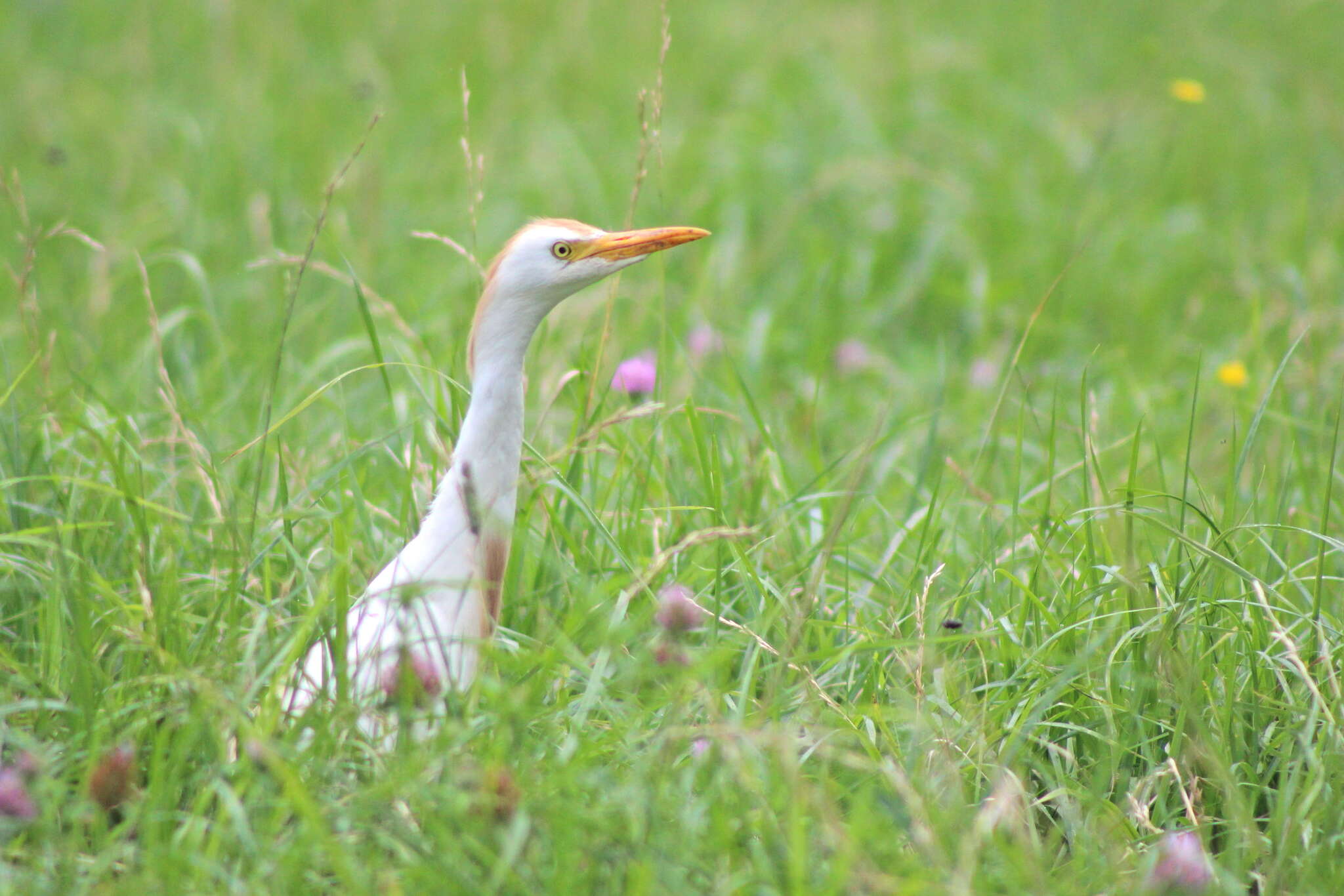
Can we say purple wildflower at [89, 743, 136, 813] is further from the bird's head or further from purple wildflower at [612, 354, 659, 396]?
purple wildflower at [612, 354, 659, 396]

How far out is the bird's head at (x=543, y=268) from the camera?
201cm

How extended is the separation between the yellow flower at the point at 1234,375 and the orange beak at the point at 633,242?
191 centimetres

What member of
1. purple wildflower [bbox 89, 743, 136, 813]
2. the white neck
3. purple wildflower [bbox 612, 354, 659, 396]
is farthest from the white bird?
purple wildflower [bbox 612, 354, 659, 396]

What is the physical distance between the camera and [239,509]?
240cm

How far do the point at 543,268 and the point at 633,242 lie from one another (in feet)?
0.54

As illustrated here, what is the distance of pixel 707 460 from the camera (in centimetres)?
248

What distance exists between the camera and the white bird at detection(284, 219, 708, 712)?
77.1 inches

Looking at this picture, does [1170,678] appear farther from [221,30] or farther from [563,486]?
[221,30]

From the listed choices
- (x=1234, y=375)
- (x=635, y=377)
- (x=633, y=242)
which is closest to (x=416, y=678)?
(x=633, y=242)

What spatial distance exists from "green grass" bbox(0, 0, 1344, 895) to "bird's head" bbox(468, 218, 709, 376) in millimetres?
303

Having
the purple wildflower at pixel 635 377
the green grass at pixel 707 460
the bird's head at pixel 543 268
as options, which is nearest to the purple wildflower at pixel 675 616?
the green grass at pixel 707 460

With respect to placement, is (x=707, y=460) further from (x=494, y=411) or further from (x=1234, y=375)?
(x=1234, y=375)

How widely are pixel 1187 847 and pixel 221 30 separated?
599 centimetres

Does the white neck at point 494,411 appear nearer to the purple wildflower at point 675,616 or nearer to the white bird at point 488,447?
the white bird at point 488,447
